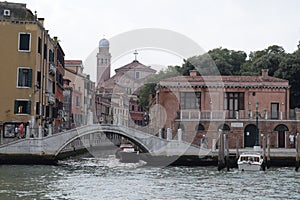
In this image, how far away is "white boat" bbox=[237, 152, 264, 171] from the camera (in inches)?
995

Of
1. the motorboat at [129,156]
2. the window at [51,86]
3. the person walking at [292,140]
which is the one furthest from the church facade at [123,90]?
the person walking at [292,140]

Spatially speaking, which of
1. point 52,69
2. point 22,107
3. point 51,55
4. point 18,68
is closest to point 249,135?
point 52,69

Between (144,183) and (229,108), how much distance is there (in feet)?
49.8

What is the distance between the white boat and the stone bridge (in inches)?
97.2

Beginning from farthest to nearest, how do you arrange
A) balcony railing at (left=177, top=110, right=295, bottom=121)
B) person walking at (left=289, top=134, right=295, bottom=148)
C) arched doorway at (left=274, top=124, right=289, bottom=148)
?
balcony railing at (left=177, top=110, right=295, bottom=121)
arched doorway at (left=274, top=124, right=289, bottom=148)
person walking at (left=289, top=134, right=295, bottom=148)

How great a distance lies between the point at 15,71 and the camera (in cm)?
2861

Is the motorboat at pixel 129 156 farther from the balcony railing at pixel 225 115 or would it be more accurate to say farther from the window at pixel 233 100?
the window at pixel 233 100

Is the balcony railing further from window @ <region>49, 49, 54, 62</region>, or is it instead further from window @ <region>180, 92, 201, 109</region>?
window @ <region>49, 49, 54, 62</region>

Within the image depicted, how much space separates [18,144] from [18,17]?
20.7ft

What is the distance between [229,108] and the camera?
34.6 metres

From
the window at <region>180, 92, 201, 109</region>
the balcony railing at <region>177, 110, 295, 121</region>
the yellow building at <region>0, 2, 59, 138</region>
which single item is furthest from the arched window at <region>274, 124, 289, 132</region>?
the yellow building at <region>0, 2, 59, 138</region>

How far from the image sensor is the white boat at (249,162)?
25.3m

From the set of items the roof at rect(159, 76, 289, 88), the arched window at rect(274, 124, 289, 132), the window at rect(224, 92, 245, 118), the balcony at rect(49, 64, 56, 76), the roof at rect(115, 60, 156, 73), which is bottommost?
the arched window at rect(274, 124, 289, 132)

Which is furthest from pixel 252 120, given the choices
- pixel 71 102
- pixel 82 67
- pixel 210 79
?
pixel 82 67
